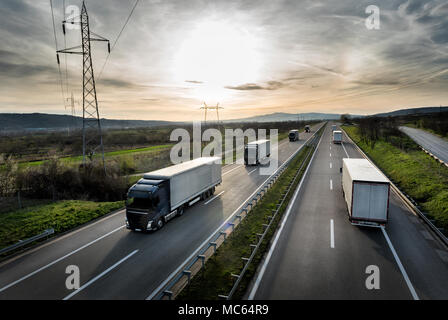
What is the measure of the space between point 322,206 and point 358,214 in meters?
3.82

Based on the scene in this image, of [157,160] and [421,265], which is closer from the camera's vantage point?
[421,265]

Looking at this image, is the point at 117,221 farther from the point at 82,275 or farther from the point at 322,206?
the point at 322,206

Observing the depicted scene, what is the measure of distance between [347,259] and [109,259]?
11031 mm

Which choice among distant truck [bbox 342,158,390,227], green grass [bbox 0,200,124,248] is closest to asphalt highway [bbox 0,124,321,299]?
green grass [bbox 0,200,124,248]

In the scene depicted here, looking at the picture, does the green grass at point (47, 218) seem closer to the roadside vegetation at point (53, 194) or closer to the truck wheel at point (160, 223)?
the roadside vegetation at point (53, 194)

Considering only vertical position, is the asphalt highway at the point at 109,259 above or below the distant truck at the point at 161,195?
below

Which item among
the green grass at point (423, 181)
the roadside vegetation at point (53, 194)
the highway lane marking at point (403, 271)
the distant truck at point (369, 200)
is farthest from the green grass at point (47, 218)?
the green grass at point (423, 181)

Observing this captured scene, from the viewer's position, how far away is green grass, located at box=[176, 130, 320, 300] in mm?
8500

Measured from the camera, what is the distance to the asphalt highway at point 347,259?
8.36 metres

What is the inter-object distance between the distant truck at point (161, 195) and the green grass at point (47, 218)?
4402mm

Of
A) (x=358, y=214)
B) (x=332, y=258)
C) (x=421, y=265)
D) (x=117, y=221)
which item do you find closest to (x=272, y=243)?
(x=332, y=258)

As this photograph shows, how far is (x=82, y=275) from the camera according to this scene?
9820 millimetres

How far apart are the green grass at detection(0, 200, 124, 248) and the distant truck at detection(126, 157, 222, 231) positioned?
14.4 ft

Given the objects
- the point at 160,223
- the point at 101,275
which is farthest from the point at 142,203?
the point at 101,275
